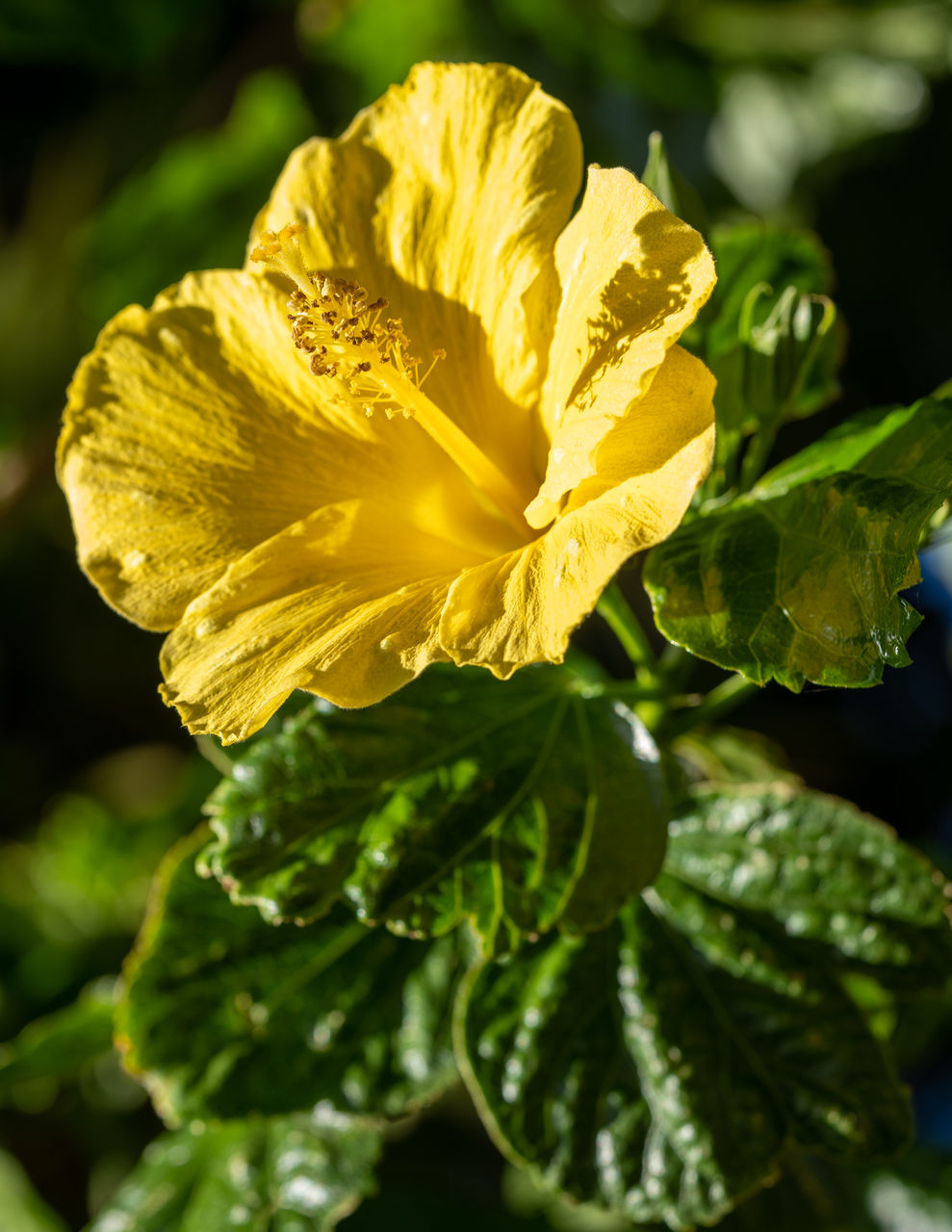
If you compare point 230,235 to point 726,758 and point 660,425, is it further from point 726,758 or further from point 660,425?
point 660,425

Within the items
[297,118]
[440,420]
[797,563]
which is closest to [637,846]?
[797,563]

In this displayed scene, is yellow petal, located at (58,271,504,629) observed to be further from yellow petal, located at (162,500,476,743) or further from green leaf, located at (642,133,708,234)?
green leaf, located at (642,133,708,234)

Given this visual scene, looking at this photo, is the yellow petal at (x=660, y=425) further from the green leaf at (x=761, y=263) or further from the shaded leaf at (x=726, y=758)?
the shaded leaf at (x=726, y=758)

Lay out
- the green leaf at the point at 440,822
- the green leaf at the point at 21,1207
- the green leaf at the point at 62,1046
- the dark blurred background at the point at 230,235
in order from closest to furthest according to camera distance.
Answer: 1. the green leaf at the point at 440,822
2. the green leaf at the point at 62,1046
3. the green leaf at the point at 21,1207
4. the dark blurred background at the point at 230,235

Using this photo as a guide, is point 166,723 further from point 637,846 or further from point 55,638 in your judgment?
point 637,846

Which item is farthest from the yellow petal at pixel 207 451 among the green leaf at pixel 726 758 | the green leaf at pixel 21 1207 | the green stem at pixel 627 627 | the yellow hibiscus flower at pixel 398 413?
the green leaf at pixel 21 1207

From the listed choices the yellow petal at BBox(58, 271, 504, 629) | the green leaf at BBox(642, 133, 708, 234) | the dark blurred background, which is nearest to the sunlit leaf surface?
the yellow petal at BBox(58, 271, 504, 629)
